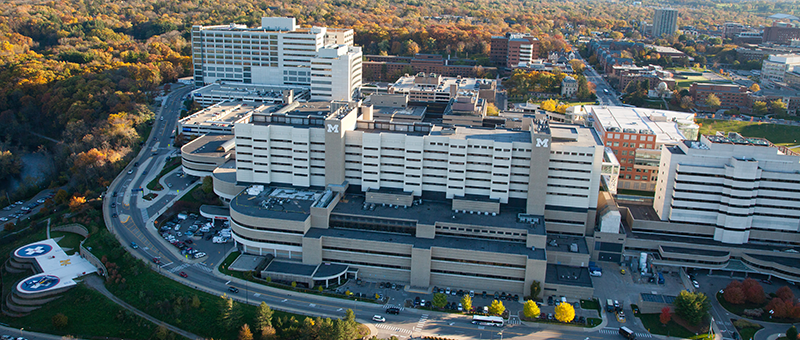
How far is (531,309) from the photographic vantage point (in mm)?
63781

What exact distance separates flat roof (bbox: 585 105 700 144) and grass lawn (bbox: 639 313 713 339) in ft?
161

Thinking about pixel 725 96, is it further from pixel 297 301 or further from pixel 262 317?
pixel 262 317

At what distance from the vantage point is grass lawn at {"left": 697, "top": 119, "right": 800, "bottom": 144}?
137 meters

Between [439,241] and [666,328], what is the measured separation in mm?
27732

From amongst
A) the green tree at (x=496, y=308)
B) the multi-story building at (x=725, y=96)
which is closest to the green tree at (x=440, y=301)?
the green tree at (x=496, y=308)

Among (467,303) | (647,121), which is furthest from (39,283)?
(647,121)

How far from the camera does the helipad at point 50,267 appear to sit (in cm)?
7181

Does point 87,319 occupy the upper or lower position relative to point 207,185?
lower

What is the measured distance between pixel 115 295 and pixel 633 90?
501ft

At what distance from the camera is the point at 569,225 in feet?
260

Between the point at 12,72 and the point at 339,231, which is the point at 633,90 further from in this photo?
the point at 12,72

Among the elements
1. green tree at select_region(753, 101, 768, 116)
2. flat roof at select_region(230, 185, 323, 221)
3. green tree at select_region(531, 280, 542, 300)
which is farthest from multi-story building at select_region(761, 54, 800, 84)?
flat roof at select_region(230, 185, 323, 221)

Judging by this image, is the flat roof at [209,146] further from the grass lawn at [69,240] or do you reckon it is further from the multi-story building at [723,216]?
the multi-story building at [723,216]

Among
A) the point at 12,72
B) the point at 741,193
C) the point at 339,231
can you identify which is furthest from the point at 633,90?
the point at 12,72
